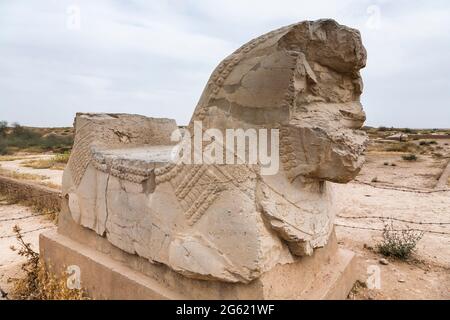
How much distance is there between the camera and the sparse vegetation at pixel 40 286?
285 centimetres

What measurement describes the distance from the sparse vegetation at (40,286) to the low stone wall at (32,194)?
2735mm

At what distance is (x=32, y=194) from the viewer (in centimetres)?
684

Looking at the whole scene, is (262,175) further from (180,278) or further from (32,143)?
(32,143)

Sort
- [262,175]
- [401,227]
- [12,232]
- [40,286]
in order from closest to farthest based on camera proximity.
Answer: [262,175]
[40,286]
[401,227]
[12,232]

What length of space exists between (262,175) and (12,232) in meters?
4.93

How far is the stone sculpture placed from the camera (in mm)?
2004

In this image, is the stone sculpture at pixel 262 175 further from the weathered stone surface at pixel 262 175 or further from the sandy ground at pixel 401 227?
the sandy ground at pixel 401 227

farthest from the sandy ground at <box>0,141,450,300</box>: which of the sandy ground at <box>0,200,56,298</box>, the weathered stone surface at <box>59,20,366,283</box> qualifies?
the weathered stone surface at <box>59,20,366,283</box>

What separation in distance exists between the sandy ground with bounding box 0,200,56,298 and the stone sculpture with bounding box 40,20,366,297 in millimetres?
2233

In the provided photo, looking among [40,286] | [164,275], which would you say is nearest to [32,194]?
[40,286]

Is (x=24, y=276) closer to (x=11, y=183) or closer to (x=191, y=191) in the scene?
(x=191, y=191)

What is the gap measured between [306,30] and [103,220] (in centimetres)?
213

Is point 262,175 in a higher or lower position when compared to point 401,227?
higher

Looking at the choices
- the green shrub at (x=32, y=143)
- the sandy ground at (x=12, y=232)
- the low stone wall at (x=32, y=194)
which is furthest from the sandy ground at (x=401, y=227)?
the green shrub at (x=32, y=143)
